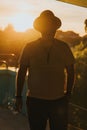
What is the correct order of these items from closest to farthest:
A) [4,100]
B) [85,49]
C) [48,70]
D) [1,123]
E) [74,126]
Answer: [48,70] → [85,49] → [74,126] → [1,123] → [4,100]

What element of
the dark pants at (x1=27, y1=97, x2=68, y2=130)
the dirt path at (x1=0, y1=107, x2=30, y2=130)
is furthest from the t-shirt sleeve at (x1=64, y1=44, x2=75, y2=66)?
the dirt path at (x1=0, y1=107, x2=30, y2=130)

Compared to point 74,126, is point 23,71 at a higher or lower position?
higher

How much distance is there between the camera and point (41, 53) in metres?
4.41

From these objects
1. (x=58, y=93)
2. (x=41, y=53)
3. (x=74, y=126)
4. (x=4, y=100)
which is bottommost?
(x=4, y=100)

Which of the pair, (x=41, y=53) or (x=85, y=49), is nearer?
→ (x=41, y=53)

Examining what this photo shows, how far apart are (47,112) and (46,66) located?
46 cm

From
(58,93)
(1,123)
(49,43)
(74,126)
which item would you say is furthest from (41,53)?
(1,123)

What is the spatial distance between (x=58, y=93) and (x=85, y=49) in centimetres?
153

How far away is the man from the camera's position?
4.34 meters

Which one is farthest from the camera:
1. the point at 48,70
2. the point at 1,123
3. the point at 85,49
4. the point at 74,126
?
the point at 1,123

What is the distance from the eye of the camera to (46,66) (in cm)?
435

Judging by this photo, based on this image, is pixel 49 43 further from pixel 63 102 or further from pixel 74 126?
pixel 74 126

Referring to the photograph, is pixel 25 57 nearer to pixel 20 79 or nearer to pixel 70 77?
pixel 20 79

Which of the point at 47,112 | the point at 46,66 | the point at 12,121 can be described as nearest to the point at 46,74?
the point at 46,66
